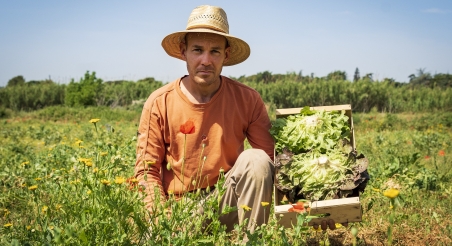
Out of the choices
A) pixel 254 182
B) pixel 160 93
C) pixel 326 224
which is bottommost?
pixel 326 224

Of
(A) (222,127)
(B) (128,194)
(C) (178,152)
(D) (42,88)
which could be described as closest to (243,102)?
(A) (222,127)

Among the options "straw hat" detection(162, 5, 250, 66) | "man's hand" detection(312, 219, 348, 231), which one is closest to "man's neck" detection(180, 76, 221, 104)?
"straw hat" detection(162, 5, 250, 66)

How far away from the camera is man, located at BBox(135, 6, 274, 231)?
347 cm

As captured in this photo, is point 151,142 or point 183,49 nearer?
point 151,142

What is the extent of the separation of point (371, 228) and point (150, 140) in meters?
1.98

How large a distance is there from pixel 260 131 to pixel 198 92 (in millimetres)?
595

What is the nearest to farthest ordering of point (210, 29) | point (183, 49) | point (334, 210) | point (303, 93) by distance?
point (334, 210) → point (210, 29) → point (183, 49) → point (303, 93)

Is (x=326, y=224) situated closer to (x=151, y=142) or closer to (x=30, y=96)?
(x=151, y=142)

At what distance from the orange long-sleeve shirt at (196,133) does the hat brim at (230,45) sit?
0.31 meters

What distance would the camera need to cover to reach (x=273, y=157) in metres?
3.63

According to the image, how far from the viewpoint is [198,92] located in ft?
12.1

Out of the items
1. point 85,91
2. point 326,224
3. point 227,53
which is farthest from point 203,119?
point 85,91

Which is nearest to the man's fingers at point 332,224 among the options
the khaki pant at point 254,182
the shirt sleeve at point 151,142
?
the khaki pant at point 254,182

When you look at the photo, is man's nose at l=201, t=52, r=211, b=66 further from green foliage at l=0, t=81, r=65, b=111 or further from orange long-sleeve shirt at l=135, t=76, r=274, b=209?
green foliage at l=0, t=81, r=65, b=111
